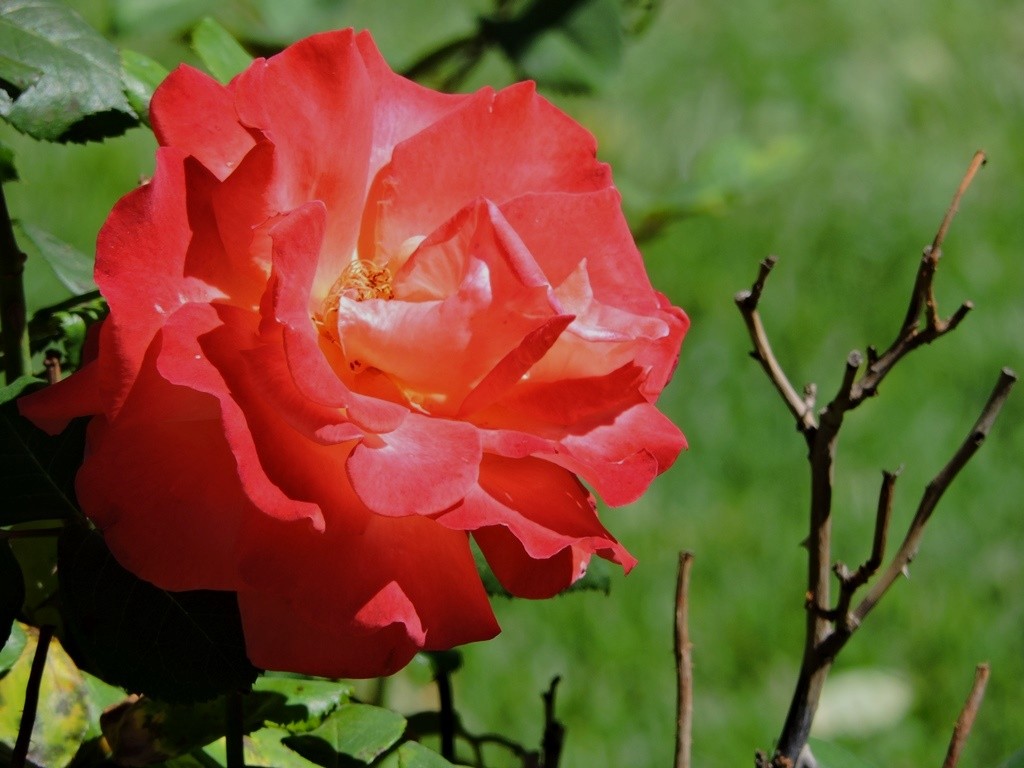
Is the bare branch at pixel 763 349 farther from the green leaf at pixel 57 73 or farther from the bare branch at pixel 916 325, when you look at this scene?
the green leaf at pixel 57 73

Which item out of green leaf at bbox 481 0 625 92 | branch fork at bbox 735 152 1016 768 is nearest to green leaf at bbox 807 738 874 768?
branch fork at bbox 735 152 1016 768

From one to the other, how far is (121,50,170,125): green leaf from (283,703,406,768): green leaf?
0.29m

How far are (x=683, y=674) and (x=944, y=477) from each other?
0.51 feet

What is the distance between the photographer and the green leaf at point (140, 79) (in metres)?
0.64

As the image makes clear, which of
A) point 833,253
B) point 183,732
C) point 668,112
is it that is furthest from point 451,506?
point 668,112

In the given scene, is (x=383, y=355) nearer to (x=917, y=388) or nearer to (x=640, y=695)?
(x=640, y=695)

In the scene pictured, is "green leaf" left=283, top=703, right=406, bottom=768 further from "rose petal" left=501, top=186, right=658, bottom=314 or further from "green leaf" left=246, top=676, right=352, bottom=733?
"rose petal" left=501, top=186, right=658, bottom=314

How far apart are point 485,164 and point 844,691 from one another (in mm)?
1435

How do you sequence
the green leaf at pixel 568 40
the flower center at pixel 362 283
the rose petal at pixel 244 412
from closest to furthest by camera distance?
the rose petal at pixel 244 412, the flower center at pixel 362 283, the green leaf at pixel 568 40

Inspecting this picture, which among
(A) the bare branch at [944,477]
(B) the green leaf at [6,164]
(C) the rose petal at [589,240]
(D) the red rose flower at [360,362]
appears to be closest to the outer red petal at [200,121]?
(D) the red rose flower at [360,362]

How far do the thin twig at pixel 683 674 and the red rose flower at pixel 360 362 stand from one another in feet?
0.41

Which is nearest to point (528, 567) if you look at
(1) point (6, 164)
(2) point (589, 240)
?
(2) point (589, 240)

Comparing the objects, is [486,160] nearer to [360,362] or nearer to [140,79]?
[360,362]

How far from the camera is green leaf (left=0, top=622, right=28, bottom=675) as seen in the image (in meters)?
0.59
